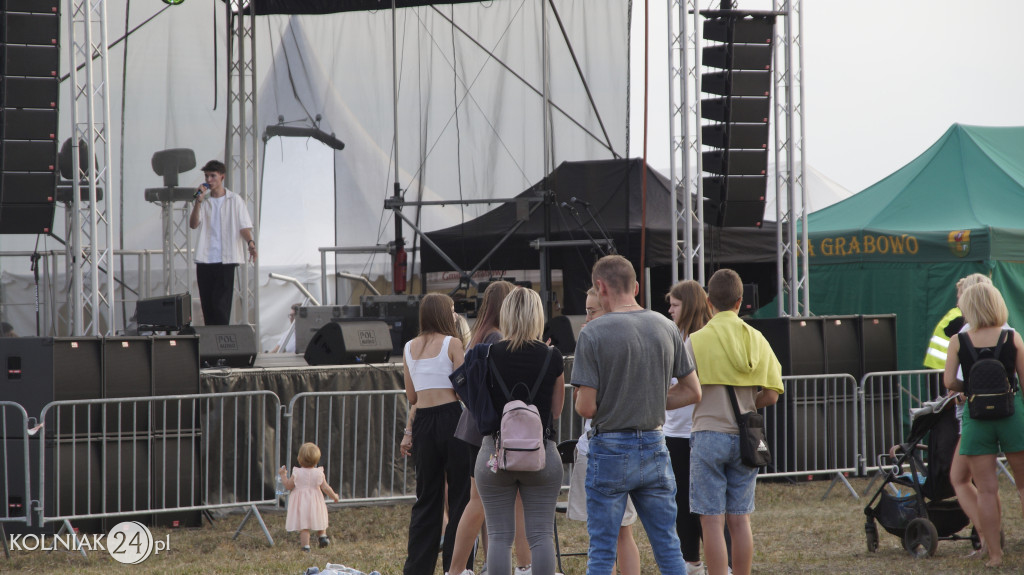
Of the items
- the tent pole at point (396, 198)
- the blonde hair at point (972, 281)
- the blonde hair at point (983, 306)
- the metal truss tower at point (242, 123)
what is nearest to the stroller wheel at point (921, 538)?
the blonde hair at point (983, 306)

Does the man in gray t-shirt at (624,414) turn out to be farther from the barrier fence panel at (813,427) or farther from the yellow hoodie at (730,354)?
Answer: the barrier fence panel at (813,427)

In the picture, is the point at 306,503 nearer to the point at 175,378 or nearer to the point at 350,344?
the point at 175,378

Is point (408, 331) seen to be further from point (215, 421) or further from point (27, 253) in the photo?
point (27, 253)

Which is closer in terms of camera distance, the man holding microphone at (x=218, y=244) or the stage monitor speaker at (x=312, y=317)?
the man holding microphone at (x=218, y=244)

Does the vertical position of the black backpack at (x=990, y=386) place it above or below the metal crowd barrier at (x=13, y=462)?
above

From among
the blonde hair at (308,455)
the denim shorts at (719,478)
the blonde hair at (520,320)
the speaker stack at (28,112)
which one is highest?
the speaker stack at (28,112)

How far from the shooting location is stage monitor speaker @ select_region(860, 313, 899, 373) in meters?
8.84

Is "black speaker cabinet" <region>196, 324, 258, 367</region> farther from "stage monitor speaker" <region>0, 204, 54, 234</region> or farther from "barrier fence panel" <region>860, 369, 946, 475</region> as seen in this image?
"barrier fence panel" <region>860, 369, 946, 475</region>

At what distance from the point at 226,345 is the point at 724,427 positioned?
4.43m

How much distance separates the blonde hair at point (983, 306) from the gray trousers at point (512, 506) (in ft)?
8.56

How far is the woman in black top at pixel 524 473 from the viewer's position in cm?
400

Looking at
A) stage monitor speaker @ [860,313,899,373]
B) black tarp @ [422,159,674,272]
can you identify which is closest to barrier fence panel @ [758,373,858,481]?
stage monitor speaker @ [860,313,899,373]

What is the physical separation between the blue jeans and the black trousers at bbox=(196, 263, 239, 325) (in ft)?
18.9

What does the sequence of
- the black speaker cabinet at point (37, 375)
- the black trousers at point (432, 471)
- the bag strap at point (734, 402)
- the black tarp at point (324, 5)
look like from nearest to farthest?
1. the bag strap at point (734, 402)
2. the black trousers at point (432, 471)
3. the black speaker cabinet at point (37, 375)
4. the black tarp at point (324, 5)
